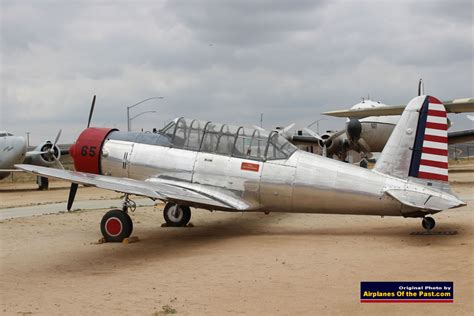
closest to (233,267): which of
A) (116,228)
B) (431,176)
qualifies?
A: (116,228)

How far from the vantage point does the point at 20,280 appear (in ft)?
26.3

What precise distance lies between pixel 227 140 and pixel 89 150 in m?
3.54

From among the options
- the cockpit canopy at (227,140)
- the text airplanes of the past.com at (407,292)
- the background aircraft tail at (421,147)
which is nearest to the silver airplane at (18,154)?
the cockpit canopy at (227,140)

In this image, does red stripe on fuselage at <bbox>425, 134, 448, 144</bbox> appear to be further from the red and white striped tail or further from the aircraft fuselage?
the aircraft fuselage

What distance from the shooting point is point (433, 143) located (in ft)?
35.3

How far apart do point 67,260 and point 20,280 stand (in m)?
1.47

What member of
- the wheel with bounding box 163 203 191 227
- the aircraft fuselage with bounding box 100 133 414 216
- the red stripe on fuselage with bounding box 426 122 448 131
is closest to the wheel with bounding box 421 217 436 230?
the aircraft fuselage with bounding box 100 133 414 216

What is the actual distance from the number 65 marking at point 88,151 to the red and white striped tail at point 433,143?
755 cm

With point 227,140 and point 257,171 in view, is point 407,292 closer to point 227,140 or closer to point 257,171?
point 257,171

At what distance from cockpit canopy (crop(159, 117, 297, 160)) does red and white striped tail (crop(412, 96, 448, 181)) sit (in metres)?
2.69

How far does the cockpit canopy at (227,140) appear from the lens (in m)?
11.9

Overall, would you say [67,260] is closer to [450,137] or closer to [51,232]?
[51,232]

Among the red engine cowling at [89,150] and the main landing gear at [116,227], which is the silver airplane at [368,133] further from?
the main landing gear at [116,227]

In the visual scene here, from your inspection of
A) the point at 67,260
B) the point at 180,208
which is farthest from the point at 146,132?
the point at 67,260
